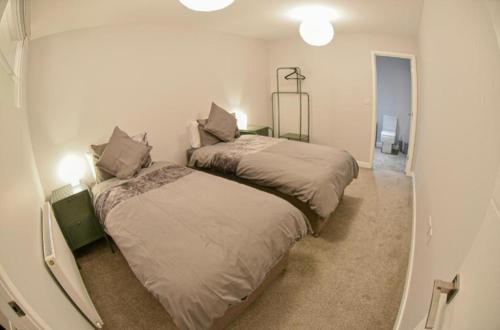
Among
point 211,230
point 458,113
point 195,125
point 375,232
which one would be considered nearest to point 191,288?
point 211,230

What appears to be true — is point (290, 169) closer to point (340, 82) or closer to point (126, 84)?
point (126, 84)

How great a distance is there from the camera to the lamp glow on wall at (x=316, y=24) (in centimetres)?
271

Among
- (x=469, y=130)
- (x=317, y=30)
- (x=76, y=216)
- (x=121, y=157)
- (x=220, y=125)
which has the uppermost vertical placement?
(x=317, y=30)

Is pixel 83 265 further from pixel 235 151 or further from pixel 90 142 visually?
pixel 235 151

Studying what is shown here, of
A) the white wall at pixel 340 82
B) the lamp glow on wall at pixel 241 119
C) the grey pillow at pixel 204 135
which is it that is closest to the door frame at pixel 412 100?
the white wall at pixel 340 82

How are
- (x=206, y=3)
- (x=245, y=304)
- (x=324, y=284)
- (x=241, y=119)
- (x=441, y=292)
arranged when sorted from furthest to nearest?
1. (x=241, y=119)
2. (x=324, y=284)
3. (x=245, y=304)
4. (x=206, y=3)
5. (x=441, y=292)

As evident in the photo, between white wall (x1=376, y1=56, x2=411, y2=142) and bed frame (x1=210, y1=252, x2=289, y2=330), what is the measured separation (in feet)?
15.0

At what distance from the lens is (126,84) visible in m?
3.09

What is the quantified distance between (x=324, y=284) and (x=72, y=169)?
286cm

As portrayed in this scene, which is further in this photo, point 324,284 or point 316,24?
point 316,24

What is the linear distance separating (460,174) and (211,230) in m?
1.44

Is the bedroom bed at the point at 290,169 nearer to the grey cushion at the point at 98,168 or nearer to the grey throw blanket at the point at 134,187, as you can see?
the grey throw blanket at the point at 134,187

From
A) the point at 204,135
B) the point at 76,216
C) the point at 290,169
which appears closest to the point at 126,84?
the point at 204,135

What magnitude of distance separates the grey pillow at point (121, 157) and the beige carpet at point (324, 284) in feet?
2.87
